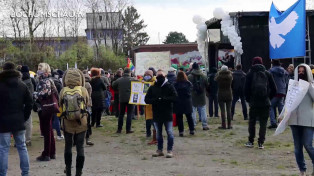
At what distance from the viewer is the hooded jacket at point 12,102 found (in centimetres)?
728

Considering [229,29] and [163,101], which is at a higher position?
[229,29]

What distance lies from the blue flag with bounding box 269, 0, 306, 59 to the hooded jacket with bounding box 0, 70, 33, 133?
14.6 meters

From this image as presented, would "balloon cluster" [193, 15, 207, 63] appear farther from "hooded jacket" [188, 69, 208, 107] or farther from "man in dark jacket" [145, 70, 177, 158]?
"man in dark jacket" [145, 70, 177, 158]

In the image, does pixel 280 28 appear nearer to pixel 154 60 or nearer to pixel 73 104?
pixel 154 60

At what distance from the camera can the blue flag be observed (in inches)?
773

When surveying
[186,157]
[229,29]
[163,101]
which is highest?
[229,29]

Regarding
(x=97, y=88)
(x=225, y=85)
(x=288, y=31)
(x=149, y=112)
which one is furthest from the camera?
(x=288, y=31)

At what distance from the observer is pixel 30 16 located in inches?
1778

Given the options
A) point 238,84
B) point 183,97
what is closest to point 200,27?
point 238,84

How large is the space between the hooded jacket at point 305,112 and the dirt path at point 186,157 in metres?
1.20

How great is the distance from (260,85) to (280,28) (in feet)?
37.3

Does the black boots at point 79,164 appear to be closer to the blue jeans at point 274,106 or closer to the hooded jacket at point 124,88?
the hooded jacket at point 124,88

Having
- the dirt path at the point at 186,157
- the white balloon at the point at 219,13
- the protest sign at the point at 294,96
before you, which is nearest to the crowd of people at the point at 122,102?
the protest sign at the point at 294,96

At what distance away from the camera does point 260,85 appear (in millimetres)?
10547
